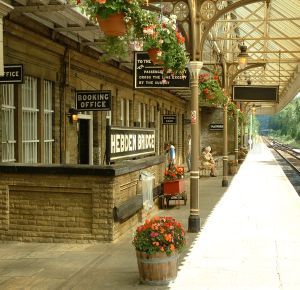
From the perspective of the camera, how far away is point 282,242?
30.0 feet

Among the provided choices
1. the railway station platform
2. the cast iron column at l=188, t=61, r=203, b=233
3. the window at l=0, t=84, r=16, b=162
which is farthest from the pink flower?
the window at l=0, t=84, r=16, b=162

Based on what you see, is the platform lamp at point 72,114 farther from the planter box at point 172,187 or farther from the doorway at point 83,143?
the planter box at point 172,187

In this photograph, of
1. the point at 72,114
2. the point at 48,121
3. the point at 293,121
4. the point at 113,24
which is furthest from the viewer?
the point at 293,121

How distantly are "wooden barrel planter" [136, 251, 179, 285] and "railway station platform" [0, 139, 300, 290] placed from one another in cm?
9

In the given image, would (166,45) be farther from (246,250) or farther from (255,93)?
(255,93)

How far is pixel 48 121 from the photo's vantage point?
12477mm

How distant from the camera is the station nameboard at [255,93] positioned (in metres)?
19.2

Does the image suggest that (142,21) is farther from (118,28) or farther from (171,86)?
(171,86)

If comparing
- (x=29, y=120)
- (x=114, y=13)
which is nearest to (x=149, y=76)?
(x=29, y=120)

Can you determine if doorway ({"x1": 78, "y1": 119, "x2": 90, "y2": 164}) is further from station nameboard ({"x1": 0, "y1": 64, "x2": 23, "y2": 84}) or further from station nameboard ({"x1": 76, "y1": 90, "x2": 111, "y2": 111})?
station nameboard ({"x1": 0, "y1": 64, "x2": 23, "y2": 84})

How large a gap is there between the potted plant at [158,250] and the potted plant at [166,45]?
2.53 meters

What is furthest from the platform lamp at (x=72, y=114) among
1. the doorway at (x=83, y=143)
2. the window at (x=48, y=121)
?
the doorway at (x=83, y=143)

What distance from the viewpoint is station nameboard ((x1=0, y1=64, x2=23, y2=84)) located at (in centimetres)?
915

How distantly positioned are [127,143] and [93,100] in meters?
2.33
